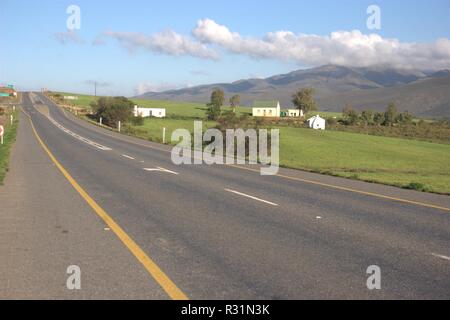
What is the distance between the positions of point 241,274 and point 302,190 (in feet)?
30.4

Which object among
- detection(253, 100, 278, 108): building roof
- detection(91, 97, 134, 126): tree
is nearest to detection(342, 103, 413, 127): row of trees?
detection(253, 100, 278, 108): building roof

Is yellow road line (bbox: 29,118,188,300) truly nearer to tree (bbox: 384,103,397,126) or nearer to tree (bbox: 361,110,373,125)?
tree (bbox: 361,110,373,125)

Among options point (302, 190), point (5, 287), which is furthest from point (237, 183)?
point (5, 287)

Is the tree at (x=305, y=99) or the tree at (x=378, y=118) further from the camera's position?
the tree at (x=305, y=99)

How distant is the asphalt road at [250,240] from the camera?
6168 mm

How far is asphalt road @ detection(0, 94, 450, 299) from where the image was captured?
6168 mm

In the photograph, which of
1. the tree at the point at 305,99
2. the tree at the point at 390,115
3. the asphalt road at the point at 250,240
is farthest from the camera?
the tree at the point at 305,99

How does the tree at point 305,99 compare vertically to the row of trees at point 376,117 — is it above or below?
above

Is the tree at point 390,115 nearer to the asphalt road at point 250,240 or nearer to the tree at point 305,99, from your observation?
the tree at point 305,99

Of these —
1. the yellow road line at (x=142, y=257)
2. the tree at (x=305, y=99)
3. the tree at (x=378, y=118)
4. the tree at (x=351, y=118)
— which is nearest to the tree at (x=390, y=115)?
the tree at (x=378, y=118)

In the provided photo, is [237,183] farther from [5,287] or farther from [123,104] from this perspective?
[123,104]

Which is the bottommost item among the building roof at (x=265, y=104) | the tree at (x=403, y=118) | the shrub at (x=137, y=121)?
the shrub at (x=137, y=121)

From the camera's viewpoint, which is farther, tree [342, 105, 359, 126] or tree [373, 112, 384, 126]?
tree [373, 112, 384, 126]
